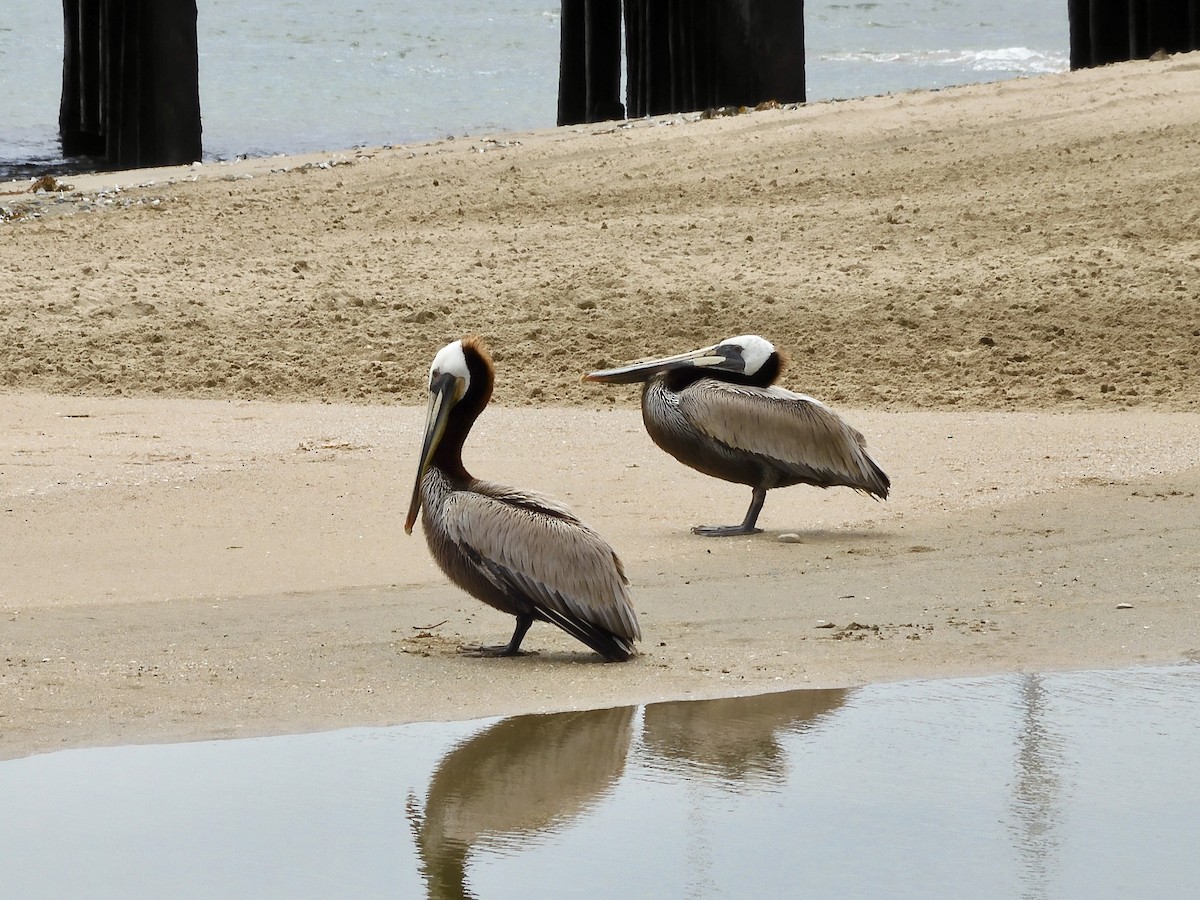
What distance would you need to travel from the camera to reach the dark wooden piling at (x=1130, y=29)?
59.0 feet

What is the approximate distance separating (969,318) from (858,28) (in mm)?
46279

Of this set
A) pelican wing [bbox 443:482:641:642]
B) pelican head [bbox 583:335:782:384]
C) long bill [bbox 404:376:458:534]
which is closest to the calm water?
pelican wing [bbox 443:482:641:642]

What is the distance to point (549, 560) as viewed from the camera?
501 centimetres

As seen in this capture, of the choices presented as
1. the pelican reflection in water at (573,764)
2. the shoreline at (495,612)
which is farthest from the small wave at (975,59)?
the pelican reflection in water at (573,764)

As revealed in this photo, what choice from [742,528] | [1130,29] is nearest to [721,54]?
[1130,29]

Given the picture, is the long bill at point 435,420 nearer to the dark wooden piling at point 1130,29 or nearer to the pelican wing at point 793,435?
the pelican wing at point 793,435

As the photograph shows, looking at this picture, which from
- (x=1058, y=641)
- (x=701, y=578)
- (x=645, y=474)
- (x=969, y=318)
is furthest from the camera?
(x=969, y=318)

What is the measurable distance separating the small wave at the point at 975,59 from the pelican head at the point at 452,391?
138ft

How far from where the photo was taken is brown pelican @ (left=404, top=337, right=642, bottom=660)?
16.3ft

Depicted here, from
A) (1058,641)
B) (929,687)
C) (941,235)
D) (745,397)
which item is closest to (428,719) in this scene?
(929,687)

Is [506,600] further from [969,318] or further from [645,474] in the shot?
[969,318]

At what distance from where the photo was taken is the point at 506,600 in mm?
5102

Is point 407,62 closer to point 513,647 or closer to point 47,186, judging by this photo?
point 47,186

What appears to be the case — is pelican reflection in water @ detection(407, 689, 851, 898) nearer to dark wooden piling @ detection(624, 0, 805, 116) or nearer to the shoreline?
the shoreline
